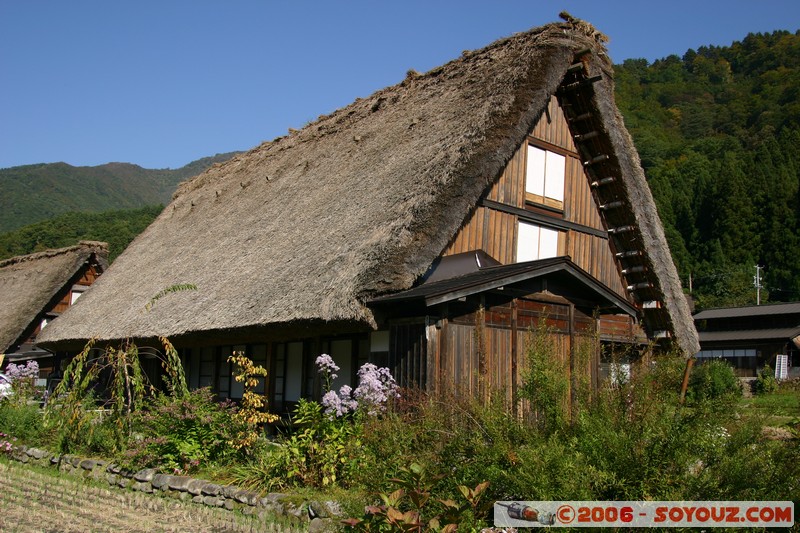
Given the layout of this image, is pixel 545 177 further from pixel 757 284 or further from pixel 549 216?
pixel 757 284

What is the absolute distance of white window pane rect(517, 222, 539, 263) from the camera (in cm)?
1228

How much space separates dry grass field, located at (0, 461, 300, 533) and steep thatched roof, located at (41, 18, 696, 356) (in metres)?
2.74

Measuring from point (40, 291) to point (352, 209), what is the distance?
16660 millimetres

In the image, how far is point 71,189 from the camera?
106 metres

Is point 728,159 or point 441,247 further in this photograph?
point 728,159

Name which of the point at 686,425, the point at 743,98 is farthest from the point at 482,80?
the point at 743,98

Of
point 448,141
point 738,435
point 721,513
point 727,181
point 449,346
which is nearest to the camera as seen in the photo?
point 721,513

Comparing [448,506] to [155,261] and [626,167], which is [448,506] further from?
[155,261]

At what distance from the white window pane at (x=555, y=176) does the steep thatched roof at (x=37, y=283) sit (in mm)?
17875

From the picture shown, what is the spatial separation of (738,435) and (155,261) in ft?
48.6

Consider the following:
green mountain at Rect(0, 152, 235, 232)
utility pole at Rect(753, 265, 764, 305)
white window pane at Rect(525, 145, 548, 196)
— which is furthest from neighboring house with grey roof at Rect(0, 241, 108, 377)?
green mountain at Rect(0, 152, 235, 232)

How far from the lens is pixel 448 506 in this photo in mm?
4914

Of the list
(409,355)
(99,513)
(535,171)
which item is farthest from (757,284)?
(99,513)

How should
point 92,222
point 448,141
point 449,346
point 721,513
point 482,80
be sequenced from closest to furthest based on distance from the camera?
1. point 721,513
2. point 449,346
3. point 448,141
4. point 482,80
5. point 92,222
